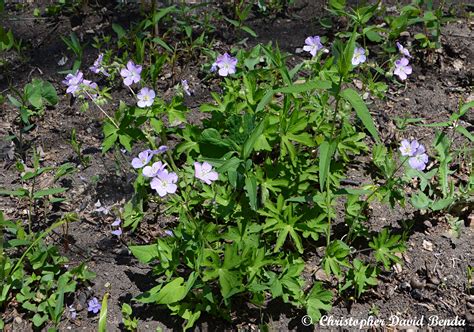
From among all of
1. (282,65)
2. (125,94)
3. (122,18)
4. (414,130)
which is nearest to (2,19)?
(122,18)

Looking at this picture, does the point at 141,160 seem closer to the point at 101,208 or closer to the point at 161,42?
the point at 101,208

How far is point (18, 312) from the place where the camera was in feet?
8.46

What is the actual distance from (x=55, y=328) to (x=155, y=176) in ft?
2.64

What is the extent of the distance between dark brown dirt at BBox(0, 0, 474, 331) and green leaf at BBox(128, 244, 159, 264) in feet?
0.92

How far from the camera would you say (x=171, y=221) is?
2889 mm

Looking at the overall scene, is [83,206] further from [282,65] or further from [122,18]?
[122,18]

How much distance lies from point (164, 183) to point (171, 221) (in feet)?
2.22

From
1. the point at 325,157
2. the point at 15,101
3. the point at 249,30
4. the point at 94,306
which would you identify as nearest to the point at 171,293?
the point at 94,306

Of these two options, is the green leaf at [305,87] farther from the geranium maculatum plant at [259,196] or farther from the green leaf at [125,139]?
the green leaf at [125,139]

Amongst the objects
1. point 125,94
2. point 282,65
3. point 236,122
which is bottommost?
point 125,94

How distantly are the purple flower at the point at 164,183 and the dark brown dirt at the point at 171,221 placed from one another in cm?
60

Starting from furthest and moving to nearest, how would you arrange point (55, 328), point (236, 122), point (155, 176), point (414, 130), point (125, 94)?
point (125, 94) → point (414, 130) → point (236, 122) → point (55, 328) → point (155, 176)

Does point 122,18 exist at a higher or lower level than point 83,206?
higher

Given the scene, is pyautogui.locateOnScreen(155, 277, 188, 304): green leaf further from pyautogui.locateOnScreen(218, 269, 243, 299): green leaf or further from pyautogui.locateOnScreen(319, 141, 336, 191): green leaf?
pyautogui.locateOnScreen(319, 141, 336, 191): green leaf
